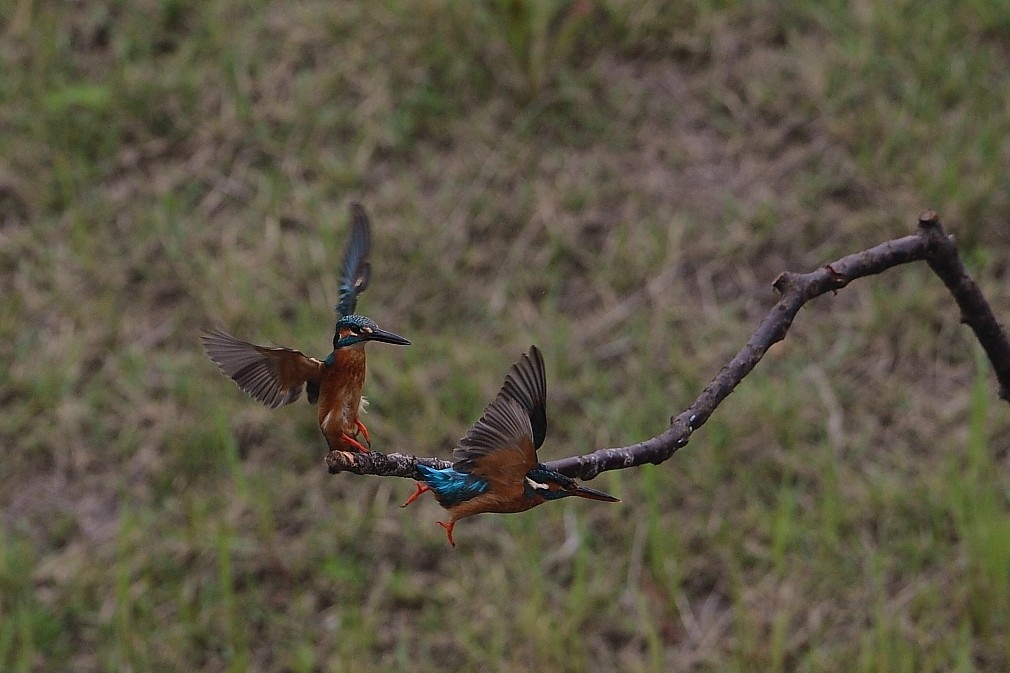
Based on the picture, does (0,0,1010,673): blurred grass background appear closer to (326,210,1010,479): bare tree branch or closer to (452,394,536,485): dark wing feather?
(326,210,1010,479): bare tree branch

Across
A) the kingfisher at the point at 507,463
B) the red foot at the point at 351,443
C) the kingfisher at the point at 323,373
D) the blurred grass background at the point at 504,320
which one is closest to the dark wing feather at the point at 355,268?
the kingfisher at the point at 323,373

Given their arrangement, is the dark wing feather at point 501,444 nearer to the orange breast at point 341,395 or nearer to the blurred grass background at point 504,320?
the orange breast at point 341,395

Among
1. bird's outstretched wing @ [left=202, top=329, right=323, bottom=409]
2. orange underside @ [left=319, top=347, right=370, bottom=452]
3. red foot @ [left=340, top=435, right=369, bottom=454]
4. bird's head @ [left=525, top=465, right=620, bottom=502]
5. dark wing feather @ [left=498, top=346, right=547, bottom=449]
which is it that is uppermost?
bird's outstretched wing @ [left=202, top=329, right=323, bottom=409]

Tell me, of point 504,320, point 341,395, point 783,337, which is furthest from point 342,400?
point 504,320

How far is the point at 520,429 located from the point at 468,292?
2.88 metres

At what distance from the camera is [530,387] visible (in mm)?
1137

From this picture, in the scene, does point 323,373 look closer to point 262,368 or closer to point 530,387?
point 262,368

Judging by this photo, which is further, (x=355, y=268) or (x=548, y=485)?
(x=355, y=268)

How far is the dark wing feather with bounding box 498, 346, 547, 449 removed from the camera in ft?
3.67

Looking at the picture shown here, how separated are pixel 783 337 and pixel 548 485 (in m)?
0.44

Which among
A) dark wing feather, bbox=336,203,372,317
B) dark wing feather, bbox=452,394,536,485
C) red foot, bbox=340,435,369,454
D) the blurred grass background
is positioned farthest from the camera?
the blurred grass background

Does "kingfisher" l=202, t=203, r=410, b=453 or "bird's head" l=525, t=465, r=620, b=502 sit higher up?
"kingfisher" l=202, t=203, r=410, b=453

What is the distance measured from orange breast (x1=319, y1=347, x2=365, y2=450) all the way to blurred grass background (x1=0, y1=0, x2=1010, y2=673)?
184 centimetres

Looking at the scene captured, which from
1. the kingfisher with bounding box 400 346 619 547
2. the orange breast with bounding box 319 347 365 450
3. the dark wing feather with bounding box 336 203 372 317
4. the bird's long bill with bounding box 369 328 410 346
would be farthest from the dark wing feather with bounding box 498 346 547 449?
the dark wing feather with bounding box 336 203 372 317
